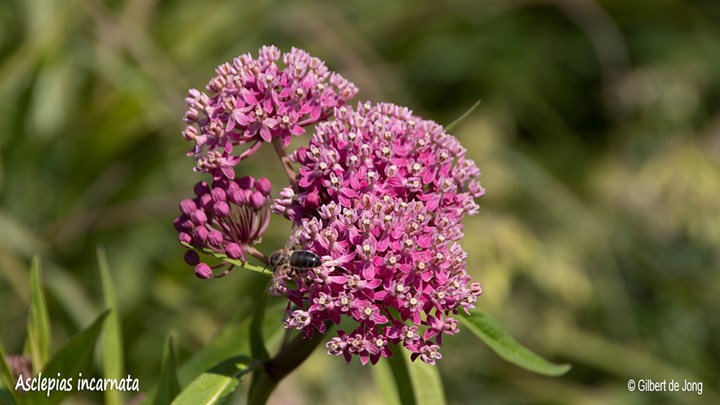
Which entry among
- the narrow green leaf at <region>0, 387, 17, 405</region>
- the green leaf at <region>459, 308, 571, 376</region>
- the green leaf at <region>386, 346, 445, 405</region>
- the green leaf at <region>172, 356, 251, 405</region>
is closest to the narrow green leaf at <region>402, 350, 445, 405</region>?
the green leaf at <region>386, 346, 445, 405</region>

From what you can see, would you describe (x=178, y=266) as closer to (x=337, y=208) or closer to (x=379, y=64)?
(x=379, y=64)

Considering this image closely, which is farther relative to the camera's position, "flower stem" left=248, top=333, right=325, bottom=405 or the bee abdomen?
"flower stem" left=248, top=333, right=325, bottom=405

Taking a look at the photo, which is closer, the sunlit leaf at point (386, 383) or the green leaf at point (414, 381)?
the green leaf at point (414, 381)

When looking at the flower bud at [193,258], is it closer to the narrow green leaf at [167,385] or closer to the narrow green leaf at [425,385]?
the narrow green leaf at [167,385]

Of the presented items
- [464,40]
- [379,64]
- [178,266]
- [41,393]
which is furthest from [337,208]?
[464,40]

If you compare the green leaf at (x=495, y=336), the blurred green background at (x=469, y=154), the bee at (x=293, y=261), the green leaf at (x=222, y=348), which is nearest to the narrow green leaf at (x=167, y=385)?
the green leaf at (x=222, y=348)

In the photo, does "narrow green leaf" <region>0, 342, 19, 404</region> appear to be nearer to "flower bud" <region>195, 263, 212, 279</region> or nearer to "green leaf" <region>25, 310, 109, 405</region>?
"green leaf" <region>25, 310, 109, 405</region>
